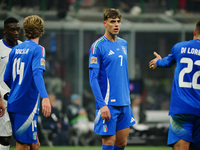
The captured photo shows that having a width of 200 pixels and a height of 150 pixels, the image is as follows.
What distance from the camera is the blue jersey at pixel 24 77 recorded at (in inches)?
192

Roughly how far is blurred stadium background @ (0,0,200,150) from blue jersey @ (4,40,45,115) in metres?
6.11

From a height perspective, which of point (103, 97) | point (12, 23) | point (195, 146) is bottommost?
point (195, 146)

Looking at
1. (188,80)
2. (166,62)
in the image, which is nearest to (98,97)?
(166,62)

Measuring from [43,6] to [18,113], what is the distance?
7456 mm

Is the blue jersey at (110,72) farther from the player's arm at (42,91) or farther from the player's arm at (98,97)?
the player's arm at (42,91)

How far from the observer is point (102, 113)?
511 centimetres

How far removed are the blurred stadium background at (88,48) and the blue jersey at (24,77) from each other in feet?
20.0

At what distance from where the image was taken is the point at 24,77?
4.92 m

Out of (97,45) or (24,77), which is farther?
(97,45)

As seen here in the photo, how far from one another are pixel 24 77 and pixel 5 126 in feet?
2.96

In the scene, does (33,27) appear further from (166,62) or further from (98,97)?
(166,62)

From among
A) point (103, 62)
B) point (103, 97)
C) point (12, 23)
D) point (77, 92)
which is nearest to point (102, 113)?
point (103, 97)

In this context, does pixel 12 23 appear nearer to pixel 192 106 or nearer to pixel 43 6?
pixel 192 106

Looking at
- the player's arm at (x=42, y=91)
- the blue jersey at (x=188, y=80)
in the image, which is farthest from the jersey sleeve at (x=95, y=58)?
the blue jersey at (x=188, y=80)
